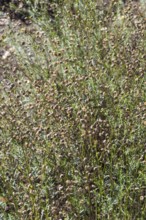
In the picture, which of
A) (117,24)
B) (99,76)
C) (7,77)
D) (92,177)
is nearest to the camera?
(92,177)

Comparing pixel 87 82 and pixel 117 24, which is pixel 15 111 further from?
pixel 117 24

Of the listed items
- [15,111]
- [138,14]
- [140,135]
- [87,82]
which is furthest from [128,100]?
Result: [138,14]

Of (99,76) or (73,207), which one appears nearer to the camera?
(73,207)

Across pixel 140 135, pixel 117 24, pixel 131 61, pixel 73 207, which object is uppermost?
pixel 117 24

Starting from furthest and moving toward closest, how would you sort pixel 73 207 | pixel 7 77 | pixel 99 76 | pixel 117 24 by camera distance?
pixel 117 24
pixel 7 77
pixel 99 76
pixel 73 207

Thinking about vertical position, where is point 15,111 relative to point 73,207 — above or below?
above

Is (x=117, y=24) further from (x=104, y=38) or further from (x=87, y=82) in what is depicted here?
(x=87, y=82)
